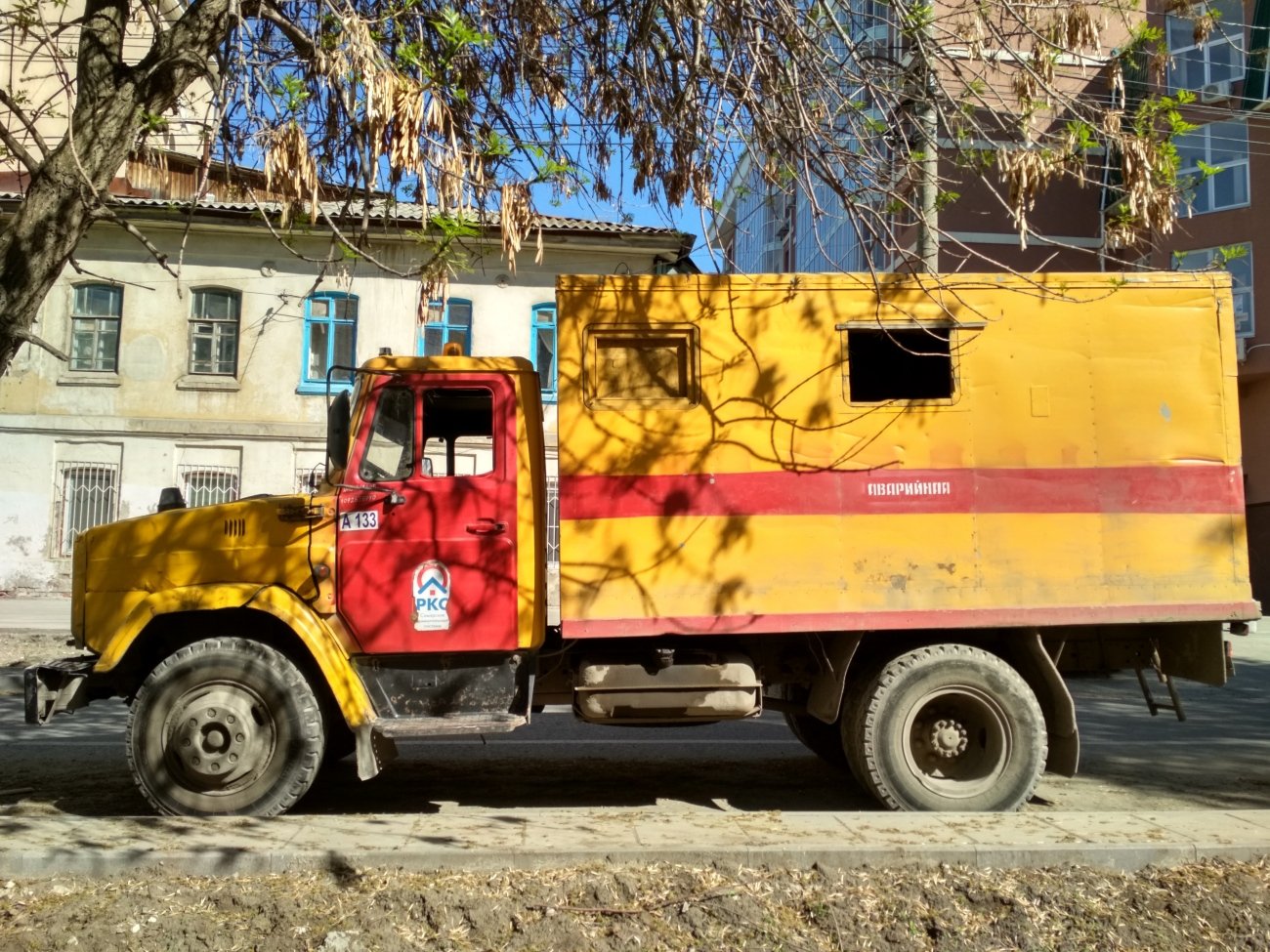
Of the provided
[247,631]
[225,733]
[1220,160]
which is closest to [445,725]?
[225,733]

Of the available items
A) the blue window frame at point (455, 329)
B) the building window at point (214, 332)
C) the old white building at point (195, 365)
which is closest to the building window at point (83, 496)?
the old white building at point (195, 365)

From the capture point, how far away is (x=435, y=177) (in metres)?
5.14

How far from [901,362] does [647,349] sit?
5.13 feet

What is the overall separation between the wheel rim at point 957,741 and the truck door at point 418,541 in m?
2.42

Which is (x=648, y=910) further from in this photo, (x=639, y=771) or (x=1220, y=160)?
(x=1220, y=160)

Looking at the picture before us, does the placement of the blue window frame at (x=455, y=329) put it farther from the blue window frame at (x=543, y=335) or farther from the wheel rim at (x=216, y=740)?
the wheel rim at (x=216, y=740)

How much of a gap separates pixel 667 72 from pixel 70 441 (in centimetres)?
1709

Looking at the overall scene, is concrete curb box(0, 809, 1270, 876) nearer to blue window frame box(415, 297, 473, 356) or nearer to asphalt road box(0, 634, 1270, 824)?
asphalt road box(0, 634, 1270, 824)

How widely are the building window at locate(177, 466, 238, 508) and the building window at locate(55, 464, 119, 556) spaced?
135 cm

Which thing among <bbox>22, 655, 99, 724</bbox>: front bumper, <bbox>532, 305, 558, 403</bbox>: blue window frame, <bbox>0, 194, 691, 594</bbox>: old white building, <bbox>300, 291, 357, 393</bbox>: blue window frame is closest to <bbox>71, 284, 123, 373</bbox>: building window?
<bbox>0, 194, 691, 594</bbox>: old white building

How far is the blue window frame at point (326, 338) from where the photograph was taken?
19.6 metres

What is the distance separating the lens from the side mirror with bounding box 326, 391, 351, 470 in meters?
5.42

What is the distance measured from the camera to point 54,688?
5434 millimetres

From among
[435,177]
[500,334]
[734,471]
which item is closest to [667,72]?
[435,177]
